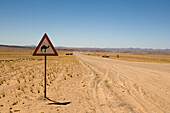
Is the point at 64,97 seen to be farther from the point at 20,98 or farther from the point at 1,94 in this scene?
the point at 1,94

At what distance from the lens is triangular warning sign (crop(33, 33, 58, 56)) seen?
18.1 feet

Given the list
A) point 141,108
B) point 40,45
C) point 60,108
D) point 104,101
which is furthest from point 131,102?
point 40,45

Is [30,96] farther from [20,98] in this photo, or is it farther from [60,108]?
[60,108]

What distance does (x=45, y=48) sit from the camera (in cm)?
561

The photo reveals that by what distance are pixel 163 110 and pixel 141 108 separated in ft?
2.18

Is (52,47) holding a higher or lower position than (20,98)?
higher

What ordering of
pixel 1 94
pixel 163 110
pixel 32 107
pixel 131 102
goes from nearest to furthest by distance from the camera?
pixel 163 110
pixel 32 107
pixel 131 102
pixel 1 94

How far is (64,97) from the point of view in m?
6.13

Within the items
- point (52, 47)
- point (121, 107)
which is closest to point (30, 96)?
point (52, 47)

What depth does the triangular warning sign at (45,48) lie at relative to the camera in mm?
5518

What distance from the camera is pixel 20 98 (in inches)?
236

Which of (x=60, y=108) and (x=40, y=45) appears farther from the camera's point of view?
(x=40, y=45)

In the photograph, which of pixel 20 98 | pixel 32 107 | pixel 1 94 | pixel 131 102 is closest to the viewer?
pixel 32 107

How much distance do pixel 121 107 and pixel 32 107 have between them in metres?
3.05
